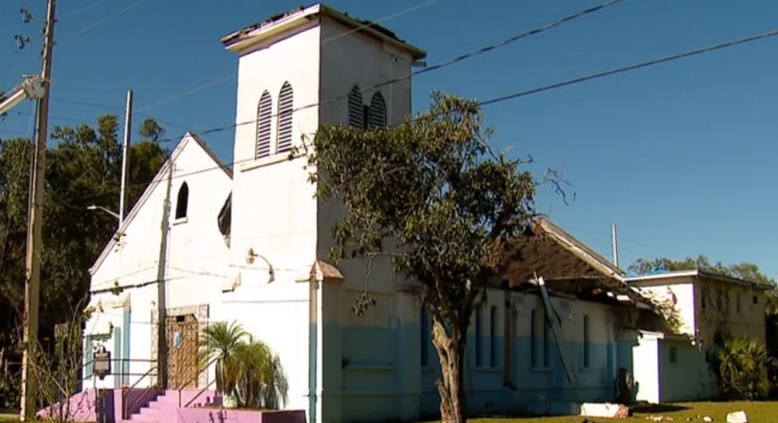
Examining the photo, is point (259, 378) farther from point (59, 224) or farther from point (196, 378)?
point (59, 224)

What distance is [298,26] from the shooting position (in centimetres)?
2283

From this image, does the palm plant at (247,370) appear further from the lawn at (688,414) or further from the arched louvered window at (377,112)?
the arched louvered window at (377,112)

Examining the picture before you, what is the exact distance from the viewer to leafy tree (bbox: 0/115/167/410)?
3691 cm

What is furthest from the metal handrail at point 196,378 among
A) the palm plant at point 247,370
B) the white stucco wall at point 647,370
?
the white stucco wall at point 647,370

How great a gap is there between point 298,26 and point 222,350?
8136mm

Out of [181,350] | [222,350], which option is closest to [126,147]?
[181,350]

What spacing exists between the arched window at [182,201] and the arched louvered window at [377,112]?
6549 millimetres

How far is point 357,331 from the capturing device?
72.3 feet

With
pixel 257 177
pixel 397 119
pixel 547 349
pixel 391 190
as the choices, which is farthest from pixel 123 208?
pixel 391 190

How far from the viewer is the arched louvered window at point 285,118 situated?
75.1 feet

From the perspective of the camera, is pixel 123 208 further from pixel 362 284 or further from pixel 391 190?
pixel 391 190

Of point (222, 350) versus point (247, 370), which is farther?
point (222, 350)

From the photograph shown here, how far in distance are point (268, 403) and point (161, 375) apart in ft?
20.2

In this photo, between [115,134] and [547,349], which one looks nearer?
[547,349]
